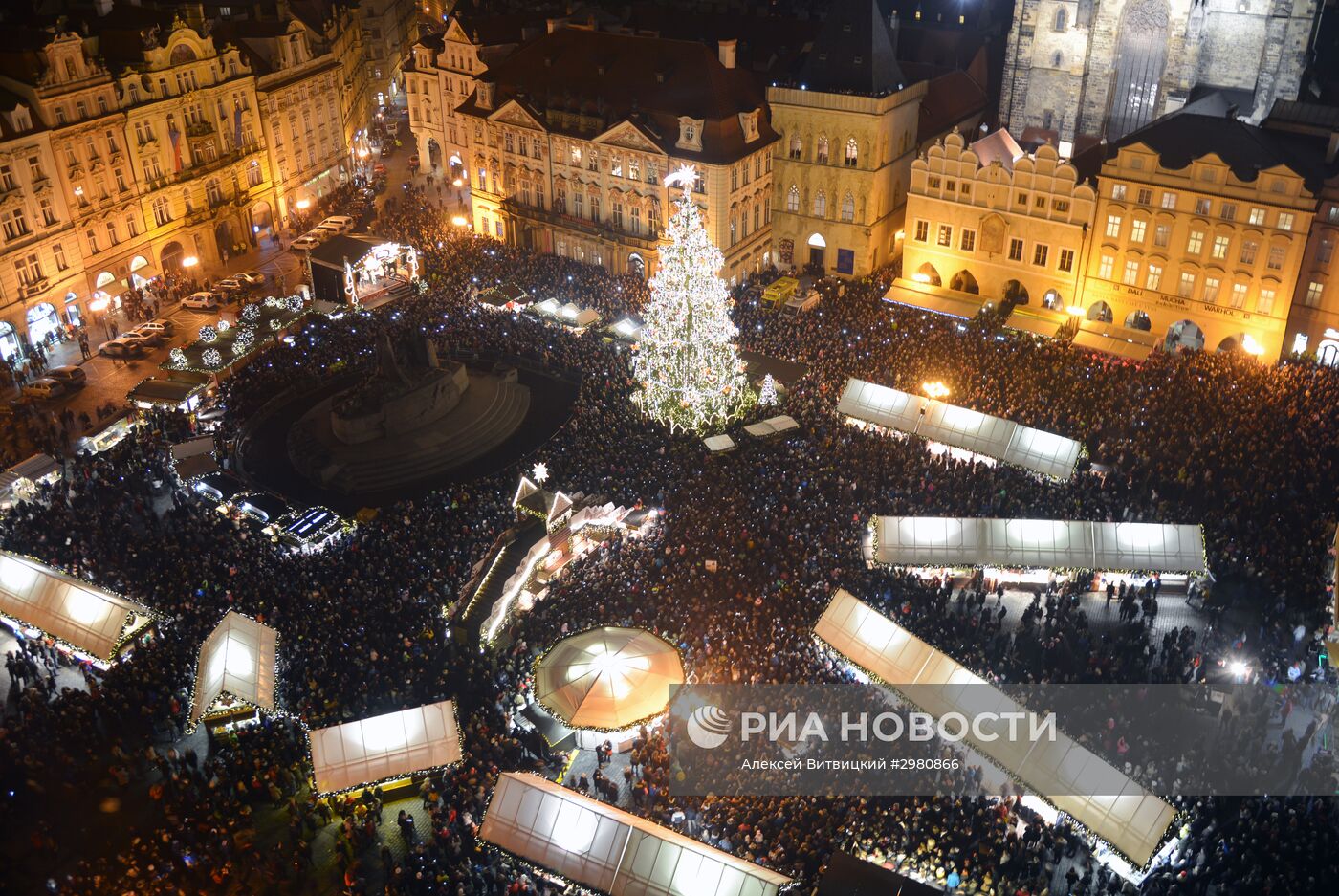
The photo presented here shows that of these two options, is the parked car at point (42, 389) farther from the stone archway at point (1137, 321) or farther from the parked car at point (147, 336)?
the stone archway at point (1137, 321)

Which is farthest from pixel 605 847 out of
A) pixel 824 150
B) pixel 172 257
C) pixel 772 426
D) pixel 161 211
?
pixel 172 257

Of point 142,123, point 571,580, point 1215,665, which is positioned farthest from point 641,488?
point 142,123

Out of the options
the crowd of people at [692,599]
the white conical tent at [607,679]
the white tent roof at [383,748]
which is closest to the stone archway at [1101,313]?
the crowd of people at [692,599]

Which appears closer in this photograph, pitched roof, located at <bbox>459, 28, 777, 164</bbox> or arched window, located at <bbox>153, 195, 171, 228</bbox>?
pitched roof, located at <bbox>459, 28, 777, 164</bbox>

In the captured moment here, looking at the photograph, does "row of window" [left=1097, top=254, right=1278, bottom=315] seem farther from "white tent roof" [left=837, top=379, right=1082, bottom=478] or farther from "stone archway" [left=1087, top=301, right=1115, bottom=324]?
"white tent roof" [left=837, top=379, right=1082, bottom=478]

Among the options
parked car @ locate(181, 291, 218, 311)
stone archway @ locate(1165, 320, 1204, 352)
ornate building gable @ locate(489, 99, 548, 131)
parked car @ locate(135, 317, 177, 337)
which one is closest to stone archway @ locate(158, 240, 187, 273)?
parked car @ locate(181, 291, 218, 311)

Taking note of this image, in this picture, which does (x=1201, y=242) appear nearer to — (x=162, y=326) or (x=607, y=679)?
(x=607, y=679)
